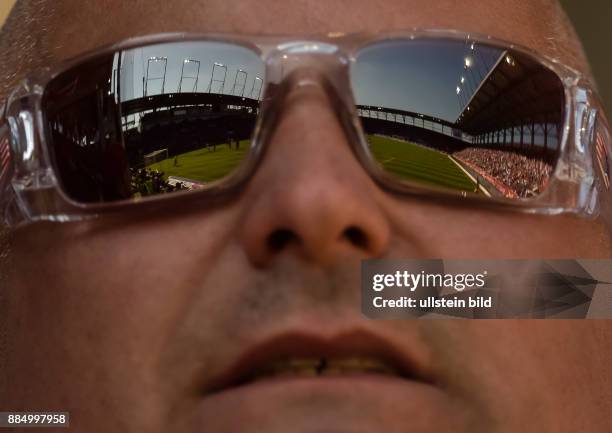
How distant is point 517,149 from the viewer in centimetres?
66

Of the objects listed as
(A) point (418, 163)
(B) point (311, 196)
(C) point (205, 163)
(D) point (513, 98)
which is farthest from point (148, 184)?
(D) point (513, 98)

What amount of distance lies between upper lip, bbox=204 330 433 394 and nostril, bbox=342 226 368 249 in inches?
3.1

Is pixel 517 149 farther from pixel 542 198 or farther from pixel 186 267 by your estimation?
pixel 186 267

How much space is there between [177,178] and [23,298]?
Answer: 23 cm

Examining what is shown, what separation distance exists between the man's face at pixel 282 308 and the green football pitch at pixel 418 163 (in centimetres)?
2

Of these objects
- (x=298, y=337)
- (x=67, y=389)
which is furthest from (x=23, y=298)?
(x=298, y=337)

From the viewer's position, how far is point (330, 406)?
21.5 inches

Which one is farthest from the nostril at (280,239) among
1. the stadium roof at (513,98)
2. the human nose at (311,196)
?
the stadium roof at (513,98)

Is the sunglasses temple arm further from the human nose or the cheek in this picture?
the human nose

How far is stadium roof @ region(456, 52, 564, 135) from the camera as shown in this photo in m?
0.66

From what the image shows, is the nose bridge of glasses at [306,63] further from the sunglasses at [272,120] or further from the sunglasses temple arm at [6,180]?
the sunglasses temple arm at [6,180]

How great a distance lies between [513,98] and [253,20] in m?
0.28

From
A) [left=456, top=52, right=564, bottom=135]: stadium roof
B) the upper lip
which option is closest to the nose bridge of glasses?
[left=456, top=52, right=564, bottom=135]: stadium roof

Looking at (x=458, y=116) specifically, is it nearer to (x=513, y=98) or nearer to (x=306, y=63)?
(x=513, y=98)
